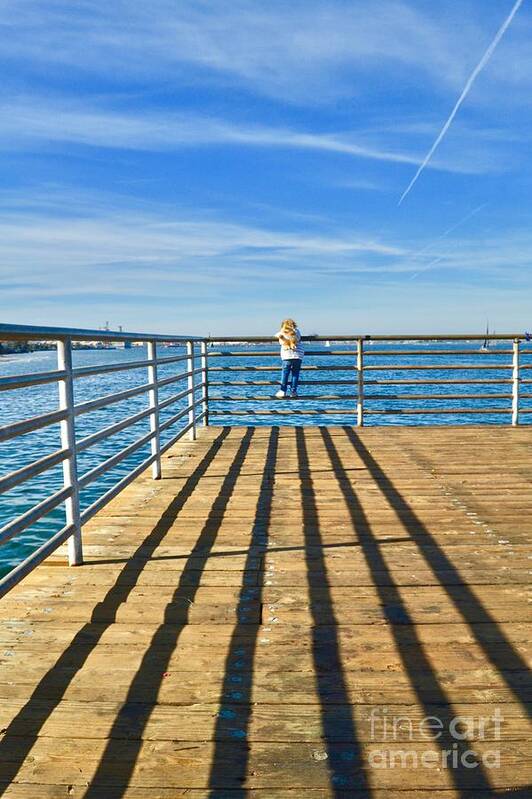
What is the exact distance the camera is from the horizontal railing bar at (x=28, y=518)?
102 inches

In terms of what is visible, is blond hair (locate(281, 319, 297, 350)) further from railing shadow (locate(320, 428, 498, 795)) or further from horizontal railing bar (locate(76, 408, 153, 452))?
railing shadow (locate(320, 428, 498, 795))

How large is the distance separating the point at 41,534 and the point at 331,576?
426 centimetres

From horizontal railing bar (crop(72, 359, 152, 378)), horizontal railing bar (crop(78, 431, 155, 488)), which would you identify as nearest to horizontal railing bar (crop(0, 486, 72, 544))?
horizontal railing bar (crop(78, 431, 155, 488))

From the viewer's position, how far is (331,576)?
3.33 meters

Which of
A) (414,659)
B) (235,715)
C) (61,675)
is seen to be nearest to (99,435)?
(61,675)

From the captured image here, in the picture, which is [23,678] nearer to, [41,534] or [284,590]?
[284,590]

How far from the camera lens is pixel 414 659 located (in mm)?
2426

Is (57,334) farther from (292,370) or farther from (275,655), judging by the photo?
(292,370)

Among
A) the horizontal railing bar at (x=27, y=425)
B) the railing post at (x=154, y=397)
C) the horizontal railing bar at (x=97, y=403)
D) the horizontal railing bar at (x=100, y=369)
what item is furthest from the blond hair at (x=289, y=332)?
the horizontal railing bar at (x=27, y=425)

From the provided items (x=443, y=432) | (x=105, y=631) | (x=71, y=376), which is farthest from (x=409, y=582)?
(x=443, y=432)

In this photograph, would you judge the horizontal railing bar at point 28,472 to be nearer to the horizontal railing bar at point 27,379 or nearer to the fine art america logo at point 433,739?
the horizontal railing bar at point 27,379

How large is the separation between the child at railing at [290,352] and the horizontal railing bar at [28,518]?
20.4 ft

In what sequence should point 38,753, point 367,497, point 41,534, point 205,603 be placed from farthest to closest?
point 41,534 < point 367,497 < point 205,603 < point 38,753

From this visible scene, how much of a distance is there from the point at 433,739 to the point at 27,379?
230cm
